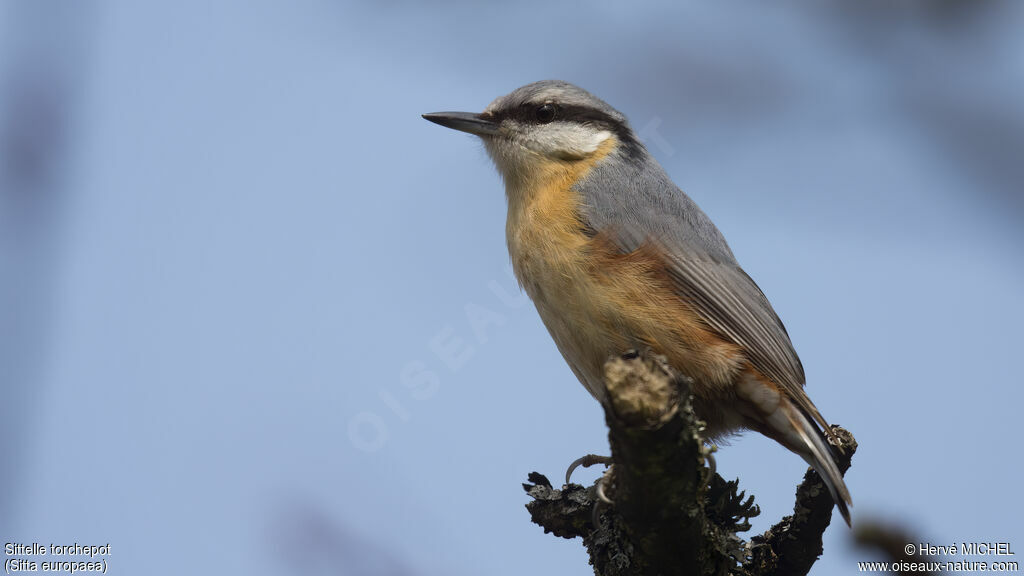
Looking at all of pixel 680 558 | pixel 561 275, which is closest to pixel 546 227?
pixel 561 275

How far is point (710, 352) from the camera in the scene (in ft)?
11.9

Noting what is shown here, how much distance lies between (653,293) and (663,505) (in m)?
1.25

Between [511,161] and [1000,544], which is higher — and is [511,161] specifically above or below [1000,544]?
above

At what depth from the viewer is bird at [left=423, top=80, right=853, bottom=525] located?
11.8ft

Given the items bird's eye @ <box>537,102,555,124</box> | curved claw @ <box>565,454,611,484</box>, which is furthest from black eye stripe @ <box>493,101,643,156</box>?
curved claw @ <box>565,454,611,484</box>

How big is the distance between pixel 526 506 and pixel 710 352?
3.20 feet

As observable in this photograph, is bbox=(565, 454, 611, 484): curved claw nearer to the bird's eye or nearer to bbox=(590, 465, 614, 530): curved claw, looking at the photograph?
bbox=(590, 465, 614, 530): curved claw

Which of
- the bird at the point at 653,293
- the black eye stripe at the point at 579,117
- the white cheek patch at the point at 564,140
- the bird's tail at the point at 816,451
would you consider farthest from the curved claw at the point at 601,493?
the black eye stripe at the point at 579,117

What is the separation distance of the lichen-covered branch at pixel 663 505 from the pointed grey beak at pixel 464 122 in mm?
2070

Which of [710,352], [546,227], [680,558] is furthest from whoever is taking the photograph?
[546,227]

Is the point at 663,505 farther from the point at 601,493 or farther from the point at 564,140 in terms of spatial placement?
the point at 564,140

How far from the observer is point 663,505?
2.60 m

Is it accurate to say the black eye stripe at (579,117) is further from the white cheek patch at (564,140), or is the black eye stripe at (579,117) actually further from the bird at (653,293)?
the bird at (653,293)

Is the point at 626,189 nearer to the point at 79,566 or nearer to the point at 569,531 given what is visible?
the point at 569,531
